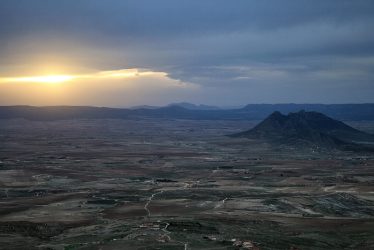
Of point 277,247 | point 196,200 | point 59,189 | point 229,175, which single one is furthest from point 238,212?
point 229,175

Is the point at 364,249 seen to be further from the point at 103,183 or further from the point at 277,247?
the point at 103,183

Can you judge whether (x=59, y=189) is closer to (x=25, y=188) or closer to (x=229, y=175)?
(x=25, y=188)

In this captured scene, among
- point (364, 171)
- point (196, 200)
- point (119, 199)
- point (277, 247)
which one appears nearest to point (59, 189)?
point (119, 199)

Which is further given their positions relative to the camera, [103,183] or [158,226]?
[103,183]

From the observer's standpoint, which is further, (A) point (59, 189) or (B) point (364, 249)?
(A) point (59, 189)

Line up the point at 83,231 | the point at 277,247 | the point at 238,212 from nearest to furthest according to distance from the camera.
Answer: the point at 277,247, the point at 83,231, the point at 238,212

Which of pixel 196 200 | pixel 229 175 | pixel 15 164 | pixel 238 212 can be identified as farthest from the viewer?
pixel 15 164
